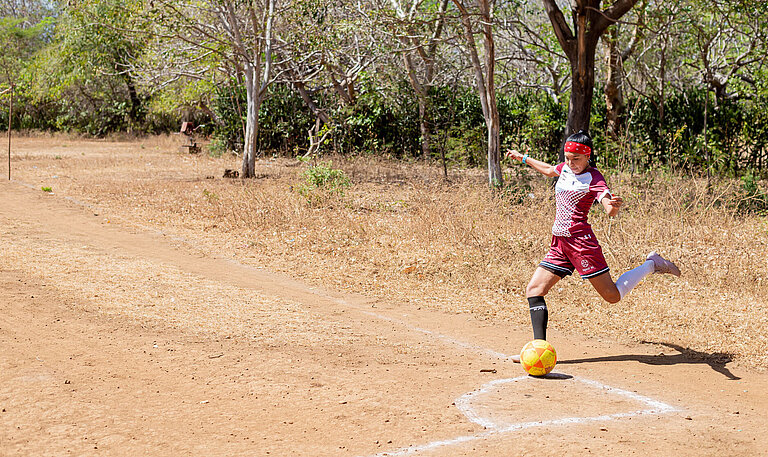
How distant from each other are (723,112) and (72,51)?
25.6 meters

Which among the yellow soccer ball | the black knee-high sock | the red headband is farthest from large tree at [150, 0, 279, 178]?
the yellow soccer ball

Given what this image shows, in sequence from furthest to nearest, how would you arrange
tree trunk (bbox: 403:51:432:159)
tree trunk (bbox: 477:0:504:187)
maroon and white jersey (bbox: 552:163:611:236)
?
1. tree trunk (bbox: 403:51:432:159)
2. tree trunk (bbox: 477:0:504:187)
3. maroon and white jersey (bbox: 552:163:611:236)

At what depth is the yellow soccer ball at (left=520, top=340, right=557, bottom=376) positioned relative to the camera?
561cm

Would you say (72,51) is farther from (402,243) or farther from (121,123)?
(402,243)

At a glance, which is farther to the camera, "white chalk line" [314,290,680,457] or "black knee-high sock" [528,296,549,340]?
"black knee-high sock" [528,296,549,340]

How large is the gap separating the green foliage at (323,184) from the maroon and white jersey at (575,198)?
26.4 feet

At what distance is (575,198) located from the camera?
19.2ft

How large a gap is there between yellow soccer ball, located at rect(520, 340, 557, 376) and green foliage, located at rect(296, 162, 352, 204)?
8354 mm

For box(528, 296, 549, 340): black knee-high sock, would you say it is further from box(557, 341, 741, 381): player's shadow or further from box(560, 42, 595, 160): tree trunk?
box(560, 42, 595, 160): tree trunk

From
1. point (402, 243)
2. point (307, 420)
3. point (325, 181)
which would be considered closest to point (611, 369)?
point (307, 420)

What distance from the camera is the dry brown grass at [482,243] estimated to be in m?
7.46

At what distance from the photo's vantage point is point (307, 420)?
478cm

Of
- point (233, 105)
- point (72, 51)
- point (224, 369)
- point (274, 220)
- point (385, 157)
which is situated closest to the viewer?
point (224, 369)

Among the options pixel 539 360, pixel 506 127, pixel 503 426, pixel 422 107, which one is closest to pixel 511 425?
pixel 503 426
